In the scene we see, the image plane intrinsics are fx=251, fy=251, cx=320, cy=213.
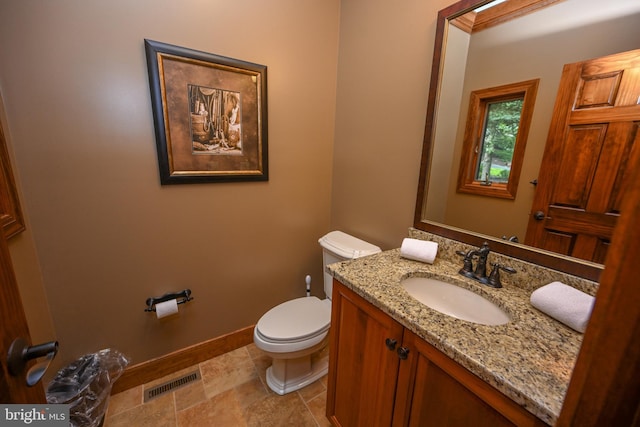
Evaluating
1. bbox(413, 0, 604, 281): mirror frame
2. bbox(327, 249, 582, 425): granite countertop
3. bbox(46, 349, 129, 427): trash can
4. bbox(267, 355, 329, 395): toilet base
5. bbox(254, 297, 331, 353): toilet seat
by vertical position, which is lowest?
bbox(267, 355, 329, 395): toilet base

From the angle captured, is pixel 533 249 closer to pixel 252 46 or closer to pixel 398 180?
pixel 398 180

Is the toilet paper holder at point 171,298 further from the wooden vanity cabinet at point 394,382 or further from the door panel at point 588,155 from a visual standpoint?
the door panel at point 588,155

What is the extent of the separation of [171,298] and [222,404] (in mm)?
690

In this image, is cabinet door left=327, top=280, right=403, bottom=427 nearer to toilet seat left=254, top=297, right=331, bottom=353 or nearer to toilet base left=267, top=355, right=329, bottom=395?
toilet seat left=254, top=297, right=331, bottom=353

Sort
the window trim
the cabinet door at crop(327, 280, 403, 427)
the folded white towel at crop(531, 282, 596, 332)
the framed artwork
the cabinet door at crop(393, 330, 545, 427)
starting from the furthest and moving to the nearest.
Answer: the framed artwork → the window trim → the cabinet door at crop(327, 280, 403, 427) → the folded white towel at crop(531, 282, 596, 332) → the cabinet door at crop(393, 330, 545, 427)

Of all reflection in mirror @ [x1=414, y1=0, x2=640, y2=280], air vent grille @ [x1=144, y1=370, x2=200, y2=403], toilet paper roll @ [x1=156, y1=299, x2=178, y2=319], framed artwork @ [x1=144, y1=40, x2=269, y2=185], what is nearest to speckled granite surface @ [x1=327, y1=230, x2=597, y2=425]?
reflection in mirror @ [x1=414, y1=0, x2=640, y2=280]

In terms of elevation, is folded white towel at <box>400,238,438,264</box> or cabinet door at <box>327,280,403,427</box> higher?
folded white towel at <box>400,238,438,264</box>

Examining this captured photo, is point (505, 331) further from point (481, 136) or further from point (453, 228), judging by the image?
point (481, 136)

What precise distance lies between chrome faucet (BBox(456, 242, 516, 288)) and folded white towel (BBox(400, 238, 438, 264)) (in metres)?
0.13

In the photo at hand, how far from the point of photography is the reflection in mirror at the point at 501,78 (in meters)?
0.84

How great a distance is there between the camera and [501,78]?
3.46 feet

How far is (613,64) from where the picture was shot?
2.60ft

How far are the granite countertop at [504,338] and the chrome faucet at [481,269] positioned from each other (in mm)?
29

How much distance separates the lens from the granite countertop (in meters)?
0.56
